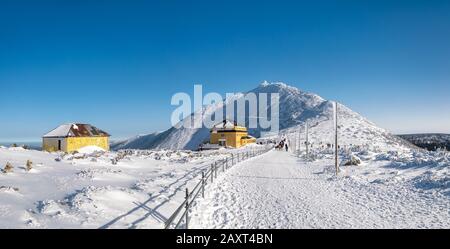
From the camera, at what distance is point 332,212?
1178cm

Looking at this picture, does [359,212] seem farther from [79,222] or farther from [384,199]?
[79,222]

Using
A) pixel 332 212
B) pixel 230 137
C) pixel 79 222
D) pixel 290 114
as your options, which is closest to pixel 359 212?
pixel 332 212

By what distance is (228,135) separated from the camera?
8175 centimetres

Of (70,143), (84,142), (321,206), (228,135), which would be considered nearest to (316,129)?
(228,135)

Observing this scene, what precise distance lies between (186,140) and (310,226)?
170202 mm

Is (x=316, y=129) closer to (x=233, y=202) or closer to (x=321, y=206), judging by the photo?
(x=233, y=202)

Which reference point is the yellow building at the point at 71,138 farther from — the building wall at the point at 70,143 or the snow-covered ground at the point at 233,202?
the snow-covered ground at the point at 233,202

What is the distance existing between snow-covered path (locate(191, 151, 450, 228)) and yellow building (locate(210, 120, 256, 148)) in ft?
204

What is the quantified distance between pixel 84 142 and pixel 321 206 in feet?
160

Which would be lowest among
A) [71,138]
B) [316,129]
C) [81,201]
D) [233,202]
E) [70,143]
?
[233,202]

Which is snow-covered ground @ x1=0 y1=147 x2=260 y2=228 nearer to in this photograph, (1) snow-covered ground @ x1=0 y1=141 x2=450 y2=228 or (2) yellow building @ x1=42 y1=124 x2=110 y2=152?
(1) snow-covered ground @ x1=0 y1=141 x2=450 y2=228

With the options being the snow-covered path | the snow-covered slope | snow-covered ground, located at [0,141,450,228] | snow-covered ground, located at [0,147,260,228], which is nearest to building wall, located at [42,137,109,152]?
snow-covered ground, located at [0,141,450,228]

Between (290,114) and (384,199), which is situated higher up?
(290,114)

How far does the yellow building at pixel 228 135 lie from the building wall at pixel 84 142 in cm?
2938
